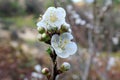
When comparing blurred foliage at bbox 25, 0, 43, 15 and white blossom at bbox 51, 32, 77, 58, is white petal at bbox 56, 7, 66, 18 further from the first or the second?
blurred foliage at bbox 25, 0, 43, 15

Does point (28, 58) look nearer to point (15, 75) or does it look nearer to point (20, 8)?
point (15, 75)

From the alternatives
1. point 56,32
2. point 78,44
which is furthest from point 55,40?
point 78,44

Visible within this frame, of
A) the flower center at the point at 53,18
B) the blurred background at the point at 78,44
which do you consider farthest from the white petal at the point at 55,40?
the blurred background at the point at 78,44

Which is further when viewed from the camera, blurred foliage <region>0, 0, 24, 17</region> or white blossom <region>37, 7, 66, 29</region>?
blurred foliage <region>0, 0, 24, 17</region>

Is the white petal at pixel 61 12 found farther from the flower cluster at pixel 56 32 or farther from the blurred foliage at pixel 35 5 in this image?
the blurred foliage at pixel 35 5

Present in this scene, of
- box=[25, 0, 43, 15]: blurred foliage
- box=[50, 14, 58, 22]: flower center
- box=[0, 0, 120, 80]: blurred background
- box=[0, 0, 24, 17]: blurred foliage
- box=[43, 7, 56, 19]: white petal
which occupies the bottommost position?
box=[50, 14, 58, 22]: flower center

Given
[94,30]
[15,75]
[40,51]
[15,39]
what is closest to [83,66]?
[94,30]

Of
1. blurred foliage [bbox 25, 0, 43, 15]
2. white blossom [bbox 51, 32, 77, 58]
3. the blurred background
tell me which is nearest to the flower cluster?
white blossom [bbox 51, 32, 77, 58]

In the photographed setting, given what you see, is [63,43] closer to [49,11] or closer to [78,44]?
[49,11]
